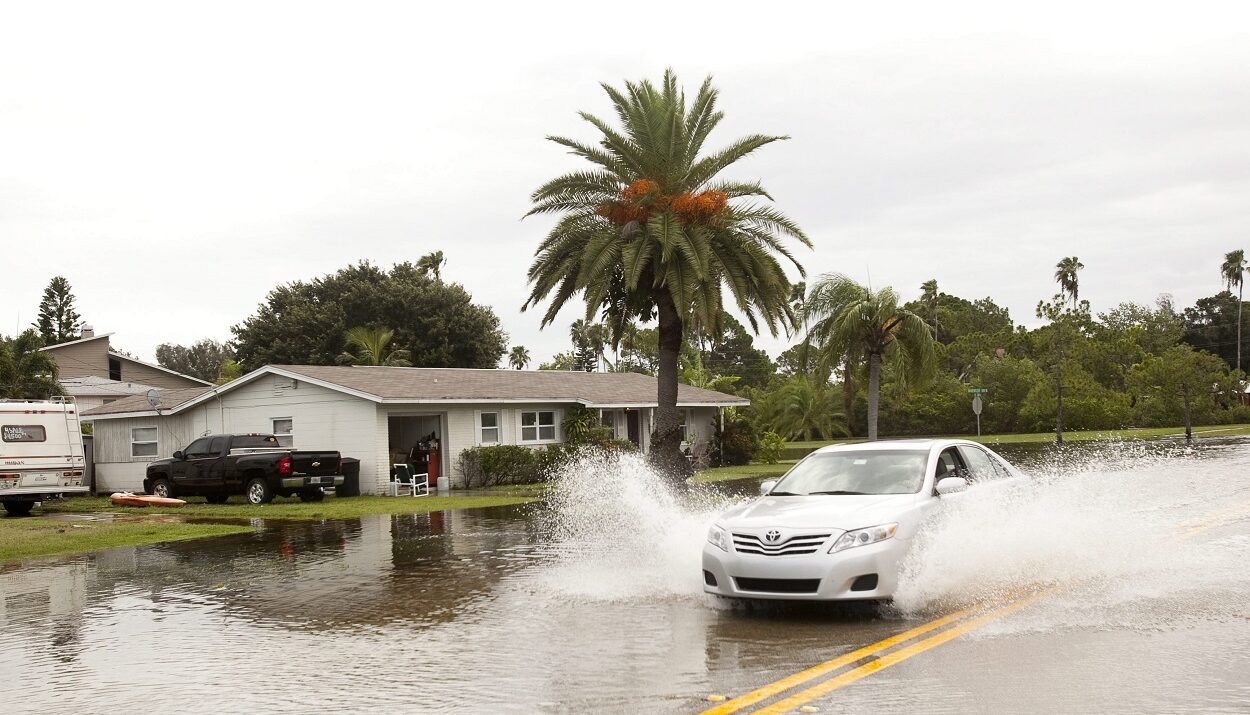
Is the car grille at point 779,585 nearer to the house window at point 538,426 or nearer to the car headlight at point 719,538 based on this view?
the car headlight at point 719,538

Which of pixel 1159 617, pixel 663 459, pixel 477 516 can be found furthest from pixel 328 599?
pixel 663 459

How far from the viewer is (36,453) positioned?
2559 cm

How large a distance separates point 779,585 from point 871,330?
27200 mm

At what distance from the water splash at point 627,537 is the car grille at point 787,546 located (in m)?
1.51

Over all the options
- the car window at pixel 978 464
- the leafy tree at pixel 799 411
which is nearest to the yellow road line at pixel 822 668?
the car window at pixel 978 464

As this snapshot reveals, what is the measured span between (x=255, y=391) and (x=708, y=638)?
2554 centimetres

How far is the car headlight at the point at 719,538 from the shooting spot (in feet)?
29.9

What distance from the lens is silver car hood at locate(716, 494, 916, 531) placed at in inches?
349

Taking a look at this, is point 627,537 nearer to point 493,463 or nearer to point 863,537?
point 863,537

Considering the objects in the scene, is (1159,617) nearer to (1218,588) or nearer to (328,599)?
(1218,588)

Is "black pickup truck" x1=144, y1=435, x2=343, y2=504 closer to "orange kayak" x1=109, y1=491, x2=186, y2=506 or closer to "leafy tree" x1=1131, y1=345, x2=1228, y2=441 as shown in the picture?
"orange kayak" x1=109, y1=491, x2=186, y2=506

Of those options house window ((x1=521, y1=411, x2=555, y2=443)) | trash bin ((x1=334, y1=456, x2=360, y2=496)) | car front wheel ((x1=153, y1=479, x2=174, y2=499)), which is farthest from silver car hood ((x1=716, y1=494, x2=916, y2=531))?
house window ((x1=521, y1=411, x2=555, y2=443))

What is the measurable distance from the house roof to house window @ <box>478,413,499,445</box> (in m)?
0.71

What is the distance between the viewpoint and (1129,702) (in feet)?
19.9
